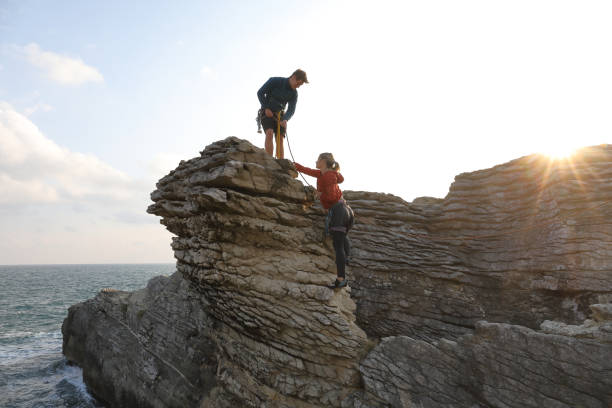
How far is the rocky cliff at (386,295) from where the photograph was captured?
8.05 meters

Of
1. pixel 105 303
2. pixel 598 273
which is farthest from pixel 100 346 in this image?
pixel 598 273

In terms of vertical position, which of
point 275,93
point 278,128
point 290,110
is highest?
point 275,93

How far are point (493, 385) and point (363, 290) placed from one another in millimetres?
6480

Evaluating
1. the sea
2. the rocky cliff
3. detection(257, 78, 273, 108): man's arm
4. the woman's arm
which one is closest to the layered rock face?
the rocky cliff

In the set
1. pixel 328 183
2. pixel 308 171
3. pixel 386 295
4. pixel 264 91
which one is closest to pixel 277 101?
pixel 264 91

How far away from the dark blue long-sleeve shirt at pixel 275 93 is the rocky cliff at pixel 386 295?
2147mm

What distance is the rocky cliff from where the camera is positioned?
8.05 m

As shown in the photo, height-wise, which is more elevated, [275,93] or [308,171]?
[275,93]

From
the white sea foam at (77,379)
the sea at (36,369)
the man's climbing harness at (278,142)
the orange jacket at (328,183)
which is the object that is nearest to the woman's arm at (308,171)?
the orange jacket at (328,183)

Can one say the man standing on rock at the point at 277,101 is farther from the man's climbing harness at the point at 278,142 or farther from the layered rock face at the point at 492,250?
the layered rock face at the point at 492,250

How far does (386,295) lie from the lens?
532 inches

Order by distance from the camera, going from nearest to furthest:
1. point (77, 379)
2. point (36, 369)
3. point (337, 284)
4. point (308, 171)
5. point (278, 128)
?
point (337, 284)
point (308, 171)
point (278, 128)
point (77, 379)
point (36, 369)

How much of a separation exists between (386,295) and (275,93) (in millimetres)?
10455

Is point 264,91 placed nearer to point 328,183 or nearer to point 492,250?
point 328,183
